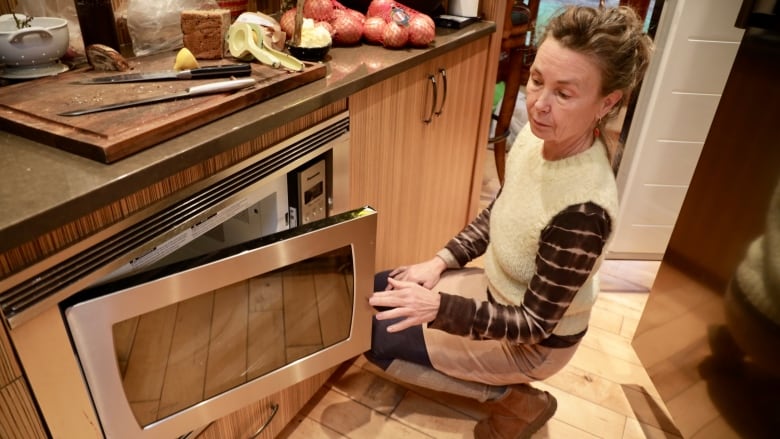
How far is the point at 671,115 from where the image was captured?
Answer: 1926mm

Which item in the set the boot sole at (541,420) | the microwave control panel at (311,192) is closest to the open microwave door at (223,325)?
the microwave control panel at (311,192)

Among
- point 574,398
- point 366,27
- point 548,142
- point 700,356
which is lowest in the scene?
point 574,398

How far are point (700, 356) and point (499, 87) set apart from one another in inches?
68.6

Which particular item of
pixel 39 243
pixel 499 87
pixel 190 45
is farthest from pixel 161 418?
pixel 499 87

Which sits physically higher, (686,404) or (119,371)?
(119,371)

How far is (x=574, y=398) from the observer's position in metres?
1.63

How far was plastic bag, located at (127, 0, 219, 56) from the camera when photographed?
1.19m

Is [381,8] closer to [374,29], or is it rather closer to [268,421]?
[374,29]

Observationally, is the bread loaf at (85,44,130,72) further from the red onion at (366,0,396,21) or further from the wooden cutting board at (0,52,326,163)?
the red onion at (366,0,396,21)

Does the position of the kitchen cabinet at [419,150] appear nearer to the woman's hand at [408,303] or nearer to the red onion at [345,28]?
the red onion at [345,28]

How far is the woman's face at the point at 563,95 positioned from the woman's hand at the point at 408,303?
14.8 inches

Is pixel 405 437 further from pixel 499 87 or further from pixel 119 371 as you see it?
pixel 499 87

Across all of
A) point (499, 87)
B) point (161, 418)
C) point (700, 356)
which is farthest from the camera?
point (499, 87)

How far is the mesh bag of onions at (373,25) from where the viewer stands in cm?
140
